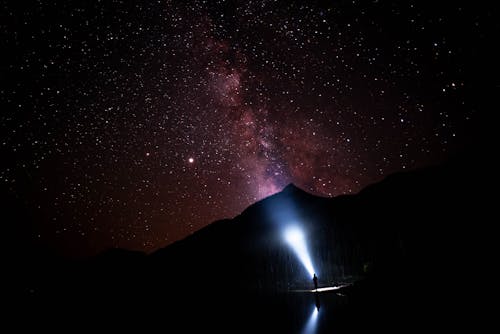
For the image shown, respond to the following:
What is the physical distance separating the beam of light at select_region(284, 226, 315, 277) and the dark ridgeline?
117 inches

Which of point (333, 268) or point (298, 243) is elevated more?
point (298, 243)

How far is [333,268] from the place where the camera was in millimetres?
73312

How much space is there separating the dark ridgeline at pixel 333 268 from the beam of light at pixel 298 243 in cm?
296

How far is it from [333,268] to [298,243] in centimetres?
4104

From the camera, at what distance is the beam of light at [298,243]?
315 feet

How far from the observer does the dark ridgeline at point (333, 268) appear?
13.4 meters

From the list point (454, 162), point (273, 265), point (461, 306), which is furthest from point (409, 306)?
point (273, 265)

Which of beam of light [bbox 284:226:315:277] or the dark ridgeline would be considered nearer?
the dark ridgeline

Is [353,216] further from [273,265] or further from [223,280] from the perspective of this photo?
[223,280]

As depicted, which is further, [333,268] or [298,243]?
[298,243]

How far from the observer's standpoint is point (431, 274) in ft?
55.0

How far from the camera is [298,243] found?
11406 cm

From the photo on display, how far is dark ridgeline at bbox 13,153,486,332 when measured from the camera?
44.1ft

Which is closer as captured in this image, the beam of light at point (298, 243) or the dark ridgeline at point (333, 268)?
the dark ridgeline at point (333, 268)
